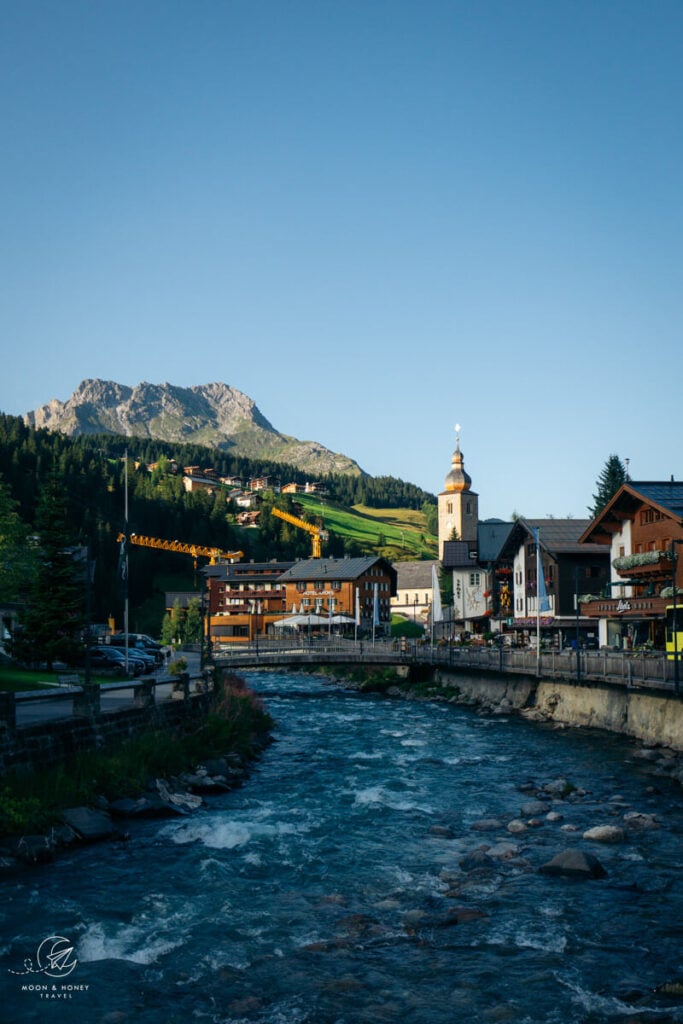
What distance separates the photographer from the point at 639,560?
53594 mm

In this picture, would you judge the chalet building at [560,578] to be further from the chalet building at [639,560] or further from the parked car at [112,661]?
the parked car at [112,661]

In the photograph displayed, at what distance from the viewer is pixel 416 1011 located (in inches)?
521

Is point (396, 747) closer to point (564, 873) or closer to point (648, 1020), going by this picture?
point (564, 873)

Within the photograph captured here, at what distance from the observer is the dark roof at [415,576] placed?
169500 millimetres

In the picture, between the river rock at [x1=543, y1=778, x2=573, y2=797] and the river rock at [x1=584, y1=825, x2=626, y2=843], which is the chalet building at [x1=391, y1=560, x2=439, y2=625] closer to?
Result: the river rock at [x1=543, y1=778, x2=573, y2=797]

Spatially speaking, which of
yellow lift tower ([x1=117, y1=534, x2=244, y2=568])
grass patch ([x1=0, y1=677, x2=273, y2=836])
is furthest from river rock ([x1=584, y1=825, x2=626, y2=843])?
yellow lift tower ([x1=117, y1=534, x2=244, y2=568])

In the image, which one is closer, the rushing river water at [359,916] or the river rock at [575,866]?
the rushing river water at [359,916]

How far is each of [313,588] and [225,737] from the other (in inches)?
3601

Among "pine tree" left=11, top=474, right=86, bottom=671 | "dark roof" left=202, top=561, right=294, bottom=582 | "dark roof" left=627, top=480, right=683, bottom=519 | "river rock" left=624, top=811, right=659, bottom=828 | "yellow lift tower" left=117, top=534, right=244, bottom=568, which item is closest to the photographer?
"river rock" left=624, top=811, right=659, bottom=828

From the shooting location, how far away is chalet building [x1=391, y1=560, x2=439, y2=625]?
168 m

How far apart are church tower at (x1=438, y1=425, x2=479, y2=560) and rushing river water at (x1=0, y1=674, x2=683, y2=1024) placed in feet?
352

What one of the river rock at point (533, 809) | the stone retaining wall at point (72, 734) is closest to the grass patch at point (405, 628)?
the stone retaining wall at point (72, 734)

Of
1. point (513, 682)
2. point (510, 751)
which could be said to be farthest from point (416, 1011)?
point (513, 682)

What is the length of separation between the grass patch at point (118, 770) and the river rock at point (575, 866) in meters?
11.9
